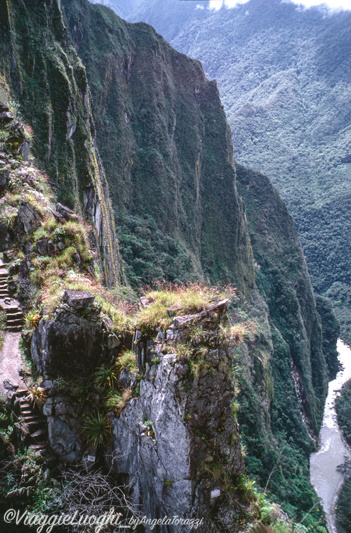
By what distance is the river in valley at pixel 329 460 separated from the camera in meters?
40.3

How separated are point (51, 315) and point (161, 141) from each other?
50.2m

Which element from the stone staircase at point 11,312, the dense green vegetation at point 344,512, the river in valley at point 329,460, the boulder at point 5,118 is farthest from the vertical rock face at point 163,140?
the stone staircase at point 11,312

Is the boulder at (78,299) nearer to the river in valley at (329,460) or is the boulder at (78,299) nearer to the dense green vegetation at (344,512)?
the river in valley at (329,460)

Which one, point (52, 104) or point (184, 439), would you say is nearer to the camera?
point (184, 439)

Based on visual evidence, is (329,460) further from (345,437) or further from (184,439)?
(184,439)

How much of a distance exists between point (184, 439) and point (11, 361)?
3.76 meters

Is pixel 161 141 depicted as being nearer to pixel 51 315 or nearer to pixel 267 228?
pixel 267 228

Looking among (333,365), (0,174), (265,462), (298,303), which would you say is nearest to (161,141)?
(298,303)

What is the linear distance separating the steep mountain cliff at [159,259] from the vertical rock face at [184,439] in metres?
0.02

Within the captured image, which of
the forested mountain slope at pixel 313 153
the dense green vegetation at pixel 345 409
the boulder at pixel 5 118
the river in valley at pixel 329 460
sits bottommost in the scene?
the river in valley at pixel 329 460

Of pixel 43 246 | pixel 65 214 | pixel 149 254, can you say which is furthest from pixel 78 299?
pixel 149 254

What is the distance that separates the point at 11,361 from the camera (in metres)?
6.81

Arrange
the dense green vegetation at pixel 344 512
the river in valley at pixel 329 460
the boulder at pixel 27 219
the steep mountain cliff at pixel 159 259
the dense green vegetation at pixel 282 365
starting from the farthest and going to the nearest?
the river in valley at pixel 329 460 < the dense green vegetation at pixel 344 512 < the dense green vegetation at pixel 282 365 < the boulder at pixel 27 219 < the steep mountain cliff at pixel 159 259

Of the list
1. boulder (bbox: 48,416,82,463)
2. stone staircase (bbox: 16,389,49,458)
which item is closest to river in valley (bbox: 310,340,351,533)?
boulder (bbox: 48,416,82,463)
